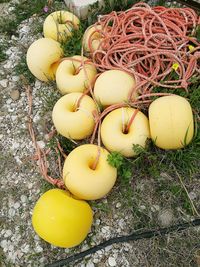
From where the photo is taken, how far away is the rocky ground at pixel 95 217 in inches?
98.6

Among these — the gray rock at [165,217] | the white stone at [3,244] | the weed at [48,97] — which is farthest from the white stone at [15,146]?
the gray rock at [165,217]

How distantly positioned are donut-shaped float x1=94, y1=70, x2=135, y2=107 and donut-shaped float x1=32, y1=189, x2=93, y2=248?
72 cm

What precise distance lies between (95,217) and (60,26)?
159cm

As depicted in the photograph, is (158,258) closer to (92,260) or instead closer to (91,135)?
(92,260)

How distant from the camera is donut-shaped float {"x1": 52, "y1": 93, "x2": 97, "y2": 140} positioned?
2.69 meters

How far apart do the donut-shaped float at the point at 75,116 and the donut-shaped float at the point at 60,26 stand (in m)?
0.76

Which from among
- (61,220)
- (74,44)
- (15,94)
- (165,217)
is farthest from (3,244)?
(74,44)

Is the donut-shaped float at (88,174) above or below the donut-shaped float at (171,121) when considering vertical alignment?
below

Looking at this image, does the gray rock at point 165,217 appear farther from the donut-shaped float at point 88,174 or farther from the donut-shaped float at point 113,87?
the donut-shaped float at point 113,87

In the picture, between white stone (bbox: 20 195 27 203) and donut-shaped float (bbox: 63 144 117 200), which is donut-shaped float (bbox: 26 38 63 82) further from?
white stone (bbox: 20 195 27 203)

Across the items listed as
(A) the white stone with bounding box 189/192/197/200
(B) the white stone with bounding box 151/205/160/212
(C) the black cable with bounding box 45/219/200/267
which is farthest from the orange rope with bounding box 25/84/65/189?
(A) the white stone with bounding box 189/192/197/200

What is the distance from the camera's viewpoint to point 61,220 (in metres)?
2.39

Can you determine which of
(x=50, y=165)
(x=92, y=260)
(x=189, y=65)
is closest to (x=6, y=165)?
(x=50, y=165)

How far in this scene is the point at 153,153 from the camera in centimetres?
278
